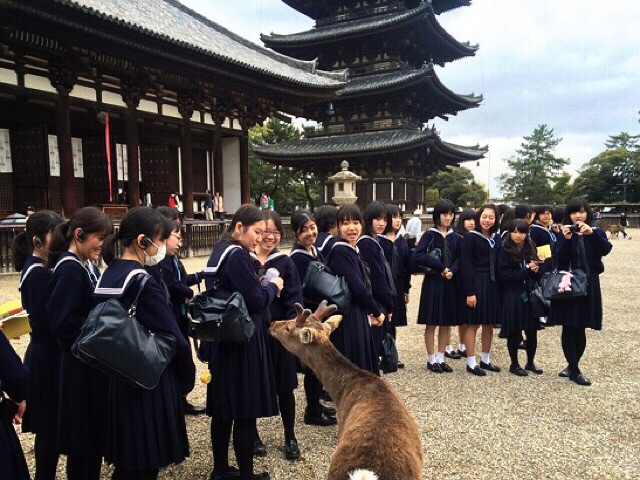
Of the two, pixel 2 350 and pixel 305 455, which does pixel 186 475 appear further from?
pixel 2 350

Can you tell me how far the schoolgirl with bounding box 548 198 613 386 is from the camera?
4855 millimetres

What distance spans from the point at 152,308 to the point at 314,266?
176 cm

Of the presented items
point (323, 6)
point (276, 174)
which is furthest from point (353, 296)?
point (276, 174)

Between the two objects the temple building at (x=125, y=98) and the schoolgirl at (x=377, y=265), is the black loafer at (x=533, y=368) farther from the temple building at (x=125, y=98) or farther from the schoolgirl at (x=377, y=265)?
the temple building at (x=125, y=98)

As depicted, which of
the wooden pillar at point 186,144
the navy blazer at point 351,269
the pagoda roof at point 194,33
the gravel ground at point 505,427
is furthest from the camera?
the wooden pillar at point 186,144

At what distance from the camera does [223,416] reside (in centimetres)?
290

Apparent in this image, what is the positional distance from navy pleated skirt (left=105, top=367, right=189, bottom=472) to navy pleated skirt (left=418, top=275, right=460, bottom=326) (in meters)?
3.50

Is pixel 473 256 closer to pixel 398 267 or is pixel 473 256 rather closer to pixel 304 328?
pixel 398 267

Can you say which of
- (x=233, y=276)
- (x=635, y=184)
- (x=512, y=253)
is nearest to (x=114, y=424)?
(x=233, y=276)

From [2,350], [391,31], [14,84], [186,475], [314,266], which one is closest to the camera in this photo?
[2,350]

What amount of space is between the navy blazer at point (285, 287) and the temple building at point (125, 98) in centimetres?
823

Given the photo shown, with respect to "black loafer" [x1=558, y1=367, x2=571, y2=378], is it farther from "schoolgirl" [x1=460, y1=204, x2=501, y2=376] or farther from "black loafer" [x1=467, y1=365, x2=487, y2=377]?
"black loafer" [x1=467, y1=365, x2=487, y2=377]

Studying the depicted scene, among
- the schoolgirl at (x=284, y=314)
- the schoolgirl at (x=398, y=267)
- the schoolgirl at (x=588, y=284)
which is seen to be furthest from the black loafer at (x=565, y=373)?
the schoolgirl at (x=284, y=314)

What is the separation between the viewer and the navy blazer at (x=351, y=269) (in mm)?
3811
